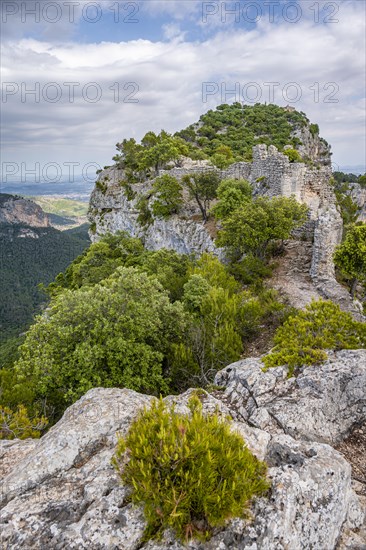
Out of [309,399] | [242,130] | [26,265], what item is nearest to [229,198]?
[309,399]

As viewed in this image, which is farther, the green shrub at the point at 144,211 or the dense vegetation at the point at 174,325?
the green shrub at the point at 144,211

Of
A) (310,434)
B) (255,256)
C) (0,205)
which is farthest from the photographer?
(0,205)

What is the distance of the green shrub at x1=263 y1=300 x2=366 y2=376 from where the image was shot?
8148mm

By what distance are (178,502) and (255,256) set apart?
1972 centimetres

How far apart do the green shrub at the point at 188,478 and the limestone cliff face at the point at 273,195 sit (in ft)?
43.4

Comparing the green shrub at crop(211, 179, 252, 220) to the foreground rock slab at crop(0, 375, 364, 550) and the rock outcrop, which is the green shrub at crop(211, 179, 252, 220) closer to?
the rock outcrop

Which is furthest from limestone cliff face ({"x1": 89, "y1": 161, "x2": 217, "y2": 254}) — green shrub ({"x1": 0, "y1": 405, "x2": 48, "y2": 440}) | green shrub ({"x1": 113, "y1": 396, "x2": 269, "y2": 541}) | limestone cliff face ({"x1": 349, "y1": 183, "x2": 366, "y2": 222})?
limestone cliff face ({"x1": 349, "y1": 183, "x2": 366, "y2": 222})

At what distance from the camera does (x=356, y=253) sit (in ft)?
50.7

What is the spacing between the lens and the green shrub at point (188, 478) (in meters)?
3.58

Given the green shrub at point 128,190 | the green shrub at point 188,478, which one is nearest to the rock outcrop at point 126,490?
the green shrub at point 188,478

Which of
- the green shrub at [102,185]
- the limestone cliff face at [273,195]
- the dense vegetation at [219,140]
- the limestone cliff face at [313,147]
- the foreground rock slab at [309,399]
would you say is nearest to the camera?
the foreground rock slab at [309,399]

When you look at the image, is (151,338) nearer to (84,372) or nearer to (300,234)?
(84,372)

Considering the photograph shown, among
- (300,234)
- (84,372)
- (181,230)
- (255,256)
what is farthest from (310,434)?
(181,230)

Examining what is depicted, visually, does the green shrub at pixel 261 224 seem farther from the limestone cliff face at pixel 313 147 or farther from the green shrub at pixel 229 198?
the limestone cliff face at pixel 313 147
